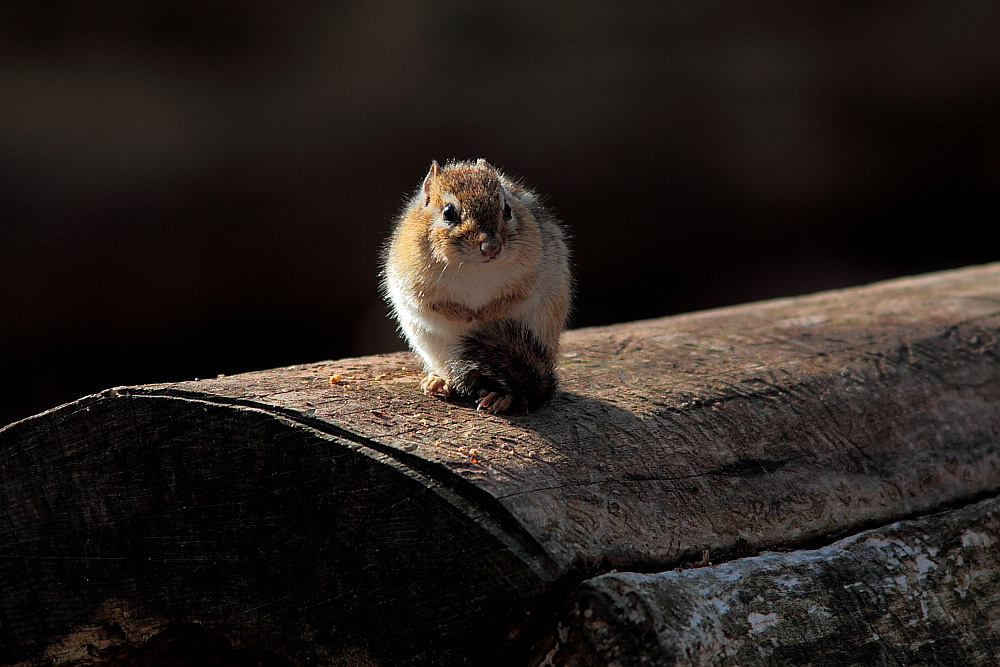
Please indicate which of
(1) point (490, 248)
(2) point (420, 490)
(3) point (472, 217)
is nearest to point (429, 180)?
(3) point (472, 217)

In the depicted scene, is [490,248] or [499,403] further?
[490,248]

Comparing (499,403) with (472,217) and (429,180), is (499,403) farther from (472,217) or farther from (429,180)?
(429,180)

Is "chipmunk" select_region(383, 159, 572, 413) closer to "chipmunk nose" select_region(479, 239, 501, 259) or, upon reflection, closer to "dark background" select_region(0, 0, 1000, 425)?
"chipmunk nose" select_region(479, 239, 501, 259)

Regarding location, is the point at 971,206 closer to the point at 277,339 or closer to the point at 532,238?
the point at 277,339

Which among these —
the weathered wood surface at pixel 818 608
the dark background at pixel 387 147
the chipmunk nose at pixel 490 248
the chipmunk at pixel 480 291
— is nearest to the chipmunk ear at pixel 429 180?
the chipmunk at pixel 480 291

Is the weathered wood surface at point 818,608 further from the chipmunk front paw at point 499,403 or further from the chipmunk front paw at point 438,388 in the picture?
the chipmunk front paw at point 438,388

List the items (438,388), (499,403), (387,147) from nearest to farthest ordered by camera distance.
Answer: (499,403) < (438,388) < (387,147)

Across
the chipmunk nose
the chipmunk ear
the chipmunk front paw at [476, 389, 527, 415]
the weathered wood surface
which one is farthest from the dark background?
the weathered wood surface

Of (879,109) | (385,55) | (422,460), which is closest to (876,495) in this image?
(422,460)
